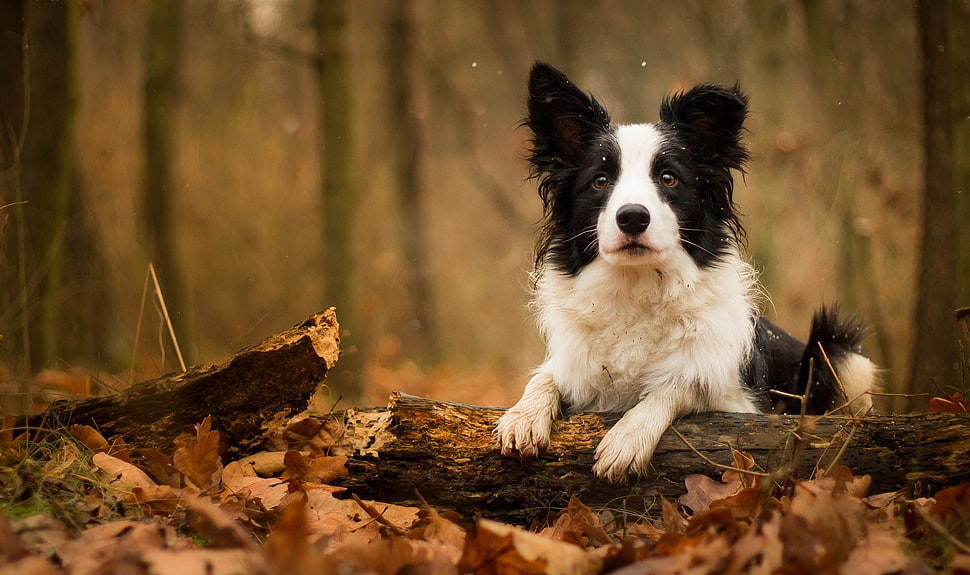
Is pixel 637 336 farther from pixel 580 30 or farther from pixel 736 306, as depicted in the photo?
pixel 580 30

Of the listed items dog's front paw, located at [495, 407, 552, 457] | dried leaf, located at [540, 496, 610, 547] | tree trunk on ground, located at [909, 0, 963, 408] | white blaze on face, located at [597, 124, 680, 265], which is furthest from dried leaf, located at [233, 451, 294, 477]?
tree trunk on ground, located at [909, 0, 963, 408]

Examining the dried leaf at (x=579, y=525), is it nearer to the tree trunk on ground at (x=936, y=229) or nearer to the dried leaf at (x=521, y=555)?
the dried leaf at (x=521, y=555)

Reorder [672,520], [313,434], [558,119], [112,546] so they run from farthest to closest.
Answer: [558,119]
[313,434]
[672,520]
[112,546]

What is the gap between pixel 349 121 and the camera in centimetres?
785

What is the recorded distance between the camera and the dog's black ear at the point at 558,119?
3660 mm

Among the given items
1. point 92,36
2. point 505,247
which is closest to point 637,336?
point 92,36

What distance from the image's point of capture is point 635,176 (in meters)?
3.41

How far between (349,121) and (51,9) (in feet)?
9.48

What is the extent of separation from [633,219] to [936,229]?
306 centimetres

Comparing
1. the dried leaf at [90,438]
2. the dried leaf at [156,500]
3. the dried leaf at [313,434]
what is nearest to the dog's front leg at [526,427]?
the dried leaf at [313,434]

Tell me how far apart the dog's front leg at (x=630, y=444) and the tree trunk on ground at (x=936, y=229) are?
9.55 ft

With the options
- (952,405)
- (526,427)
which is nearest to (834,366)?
(952,405)

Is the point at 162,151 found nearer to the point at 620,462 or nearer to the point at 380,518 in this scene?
the point at 380,518

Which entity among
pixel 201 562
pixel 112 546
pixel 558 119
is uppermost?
pixel 558 119
